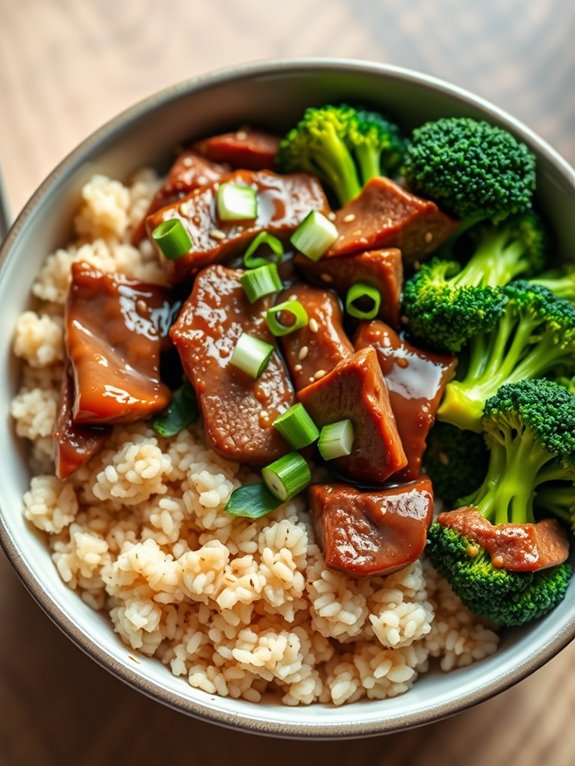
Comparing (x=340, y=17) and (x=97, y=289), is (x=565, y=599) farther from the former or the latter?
Result: (x=340, y=17)

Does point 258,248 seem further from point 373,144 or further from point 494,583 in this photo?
point 494,583

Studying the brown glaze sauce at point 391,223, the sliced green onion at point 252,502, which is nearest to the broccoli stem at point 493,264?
the brown glaze sauce at point 391,223

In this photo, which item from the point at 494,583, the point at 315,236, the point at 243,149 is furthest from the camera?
the point at 243,149

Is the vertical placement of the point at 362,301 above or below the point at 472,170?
below

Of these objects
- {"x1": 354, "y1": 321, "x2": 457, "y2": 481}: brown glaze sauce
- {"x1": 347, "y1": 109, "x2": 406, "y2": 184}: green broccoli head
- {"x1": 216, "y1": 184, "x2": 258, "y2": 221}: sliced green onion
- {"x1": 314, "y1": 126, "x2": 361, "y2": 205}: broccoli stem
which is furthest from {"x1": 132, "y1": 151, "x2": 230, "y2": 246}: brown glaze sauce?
{"x1": 354, "y1": 321, "x2": 457, "y2": 481}: brown glaze sauce

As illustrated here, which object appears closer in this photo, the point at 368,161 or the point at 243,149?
the point at 368,161

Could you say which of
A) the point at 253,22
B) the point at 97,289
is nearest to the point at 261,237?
the point at 97,289

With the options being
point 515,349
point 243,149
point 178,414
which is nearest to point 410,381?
point 515,349
